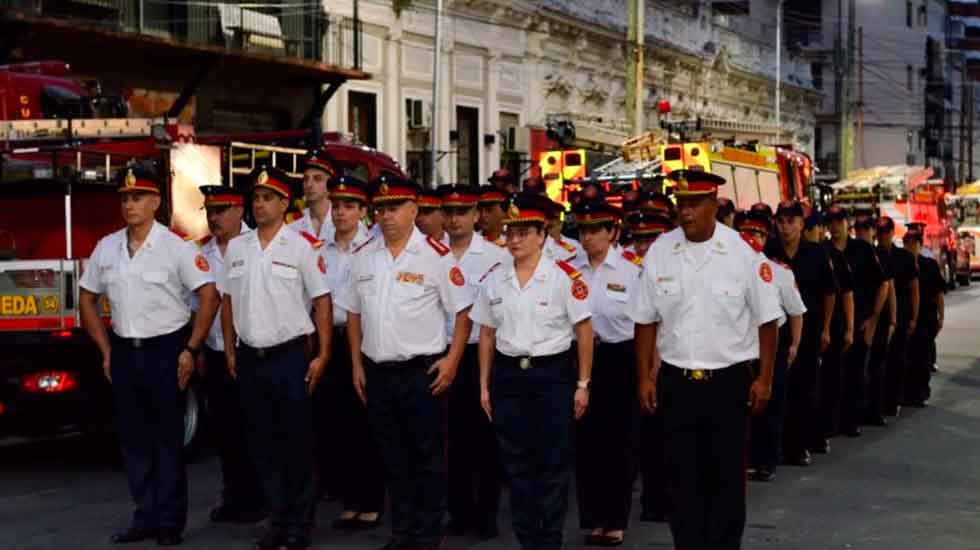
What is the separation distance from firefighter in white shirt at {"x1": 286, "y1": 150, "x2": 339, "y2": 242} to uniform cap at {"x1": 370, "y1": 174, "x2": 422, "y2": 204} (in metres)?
1.32

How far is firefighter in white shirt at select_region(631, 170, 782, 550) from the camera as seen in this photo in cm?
751

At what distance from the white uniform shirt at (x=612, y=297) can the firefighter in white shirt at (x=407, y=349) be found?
2.99 feet

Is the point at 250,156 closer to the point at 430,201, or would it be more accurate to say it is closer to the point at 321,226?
the point at 321,226

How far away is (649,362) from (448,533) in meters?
2.21

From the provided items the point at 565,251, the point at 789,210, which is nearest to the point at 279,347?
the point at 565,251

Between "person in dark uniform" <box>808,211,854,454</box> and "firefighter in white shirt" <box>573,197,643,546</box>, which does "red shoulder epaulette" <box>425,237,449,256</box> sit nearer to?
"firefighter in white shirt" <box>573,197,643,546</box>

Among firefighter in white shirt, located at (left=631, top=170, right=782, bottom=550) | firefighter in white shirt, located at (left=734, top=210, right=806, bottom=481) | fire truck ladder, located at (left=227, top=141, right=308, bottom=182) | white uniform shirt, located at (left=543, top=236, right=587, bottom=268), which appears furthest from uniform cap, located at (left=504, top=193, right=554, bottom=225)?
fire truck ladder, located at (left=227, top=141, right=308, bottom=182)

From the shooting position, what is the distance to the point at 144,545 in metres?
9.06

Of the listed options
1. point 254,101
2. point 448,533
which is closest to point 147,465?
point 448,533

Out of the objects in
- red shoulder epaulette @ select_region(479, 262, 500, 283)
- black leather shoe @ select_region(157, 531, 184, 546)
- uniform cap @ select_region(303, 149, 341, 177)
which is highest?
uniform cap @ select_region(303, 149, 341, 177)

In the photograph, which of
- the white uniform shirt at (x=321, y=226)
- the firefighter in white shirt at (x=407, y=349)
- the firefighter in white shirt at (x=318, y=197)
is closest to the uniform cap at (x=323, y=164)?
the firefighter in white shirt at (x=318, y=197)

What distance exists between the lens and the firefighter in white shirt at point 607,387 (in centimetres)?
927

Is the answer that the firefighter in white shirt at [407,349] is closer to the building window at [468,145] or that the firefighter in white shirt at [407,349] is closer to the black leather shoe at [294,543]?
the black leather shoe at [294,543]

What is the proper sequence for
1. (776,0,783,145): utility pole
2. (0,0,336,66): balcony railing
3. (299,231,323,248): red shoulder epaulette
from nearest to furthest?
1. (299,231,323,248): red shoulder epaulette
2. (0,0,336,66): balcony railing
3. (776,0,783,145): utility pole
